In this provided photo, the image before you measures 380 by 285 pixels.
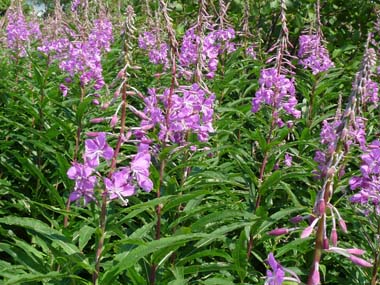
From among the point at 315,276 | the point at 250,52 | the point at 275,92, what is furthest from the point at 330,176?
the point at 250,52

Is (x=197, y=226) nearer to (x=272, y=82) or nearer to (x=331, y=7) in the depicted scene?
(x=272, y=82)

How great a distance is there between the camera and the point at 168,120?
3.08 m

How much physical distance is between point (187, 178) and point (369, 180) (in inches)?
47.5

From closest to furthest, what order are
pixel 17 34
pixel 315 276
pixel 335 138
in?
pixel 315 276 < pixel 335 138 < pixel 17 34

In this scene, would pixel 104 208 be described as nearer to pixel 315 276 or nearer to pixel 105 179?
pixel 105 179

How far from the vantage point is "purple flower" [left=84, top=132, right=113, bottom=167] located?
232 cm

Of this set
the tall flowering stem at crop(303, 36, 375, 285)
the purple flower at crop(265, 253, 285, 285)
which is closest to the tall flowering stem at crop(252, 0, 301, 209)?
the tall flowering stem at crop(303, 36, 375, 285)

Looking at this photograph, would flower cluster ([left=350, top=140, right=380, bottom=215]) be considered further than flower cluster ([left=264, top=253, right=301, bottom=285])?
Yes

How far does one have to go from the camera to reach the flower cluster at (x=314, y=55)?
209 inches

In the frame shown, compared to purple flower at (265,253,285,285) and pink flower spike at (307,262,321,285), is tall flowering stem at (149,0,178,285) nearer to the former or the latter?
purple flower at (265,253,285,285)

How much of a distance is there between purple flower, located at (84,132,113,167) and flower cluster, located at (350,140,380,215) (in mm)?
1404

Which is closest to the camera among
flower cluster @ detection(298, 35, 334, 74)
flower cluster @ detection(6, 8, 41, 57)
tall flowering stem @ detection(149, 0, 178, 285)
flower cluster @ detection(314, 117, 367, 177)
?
flower cluster @ detection(314, 117, 367, 177)

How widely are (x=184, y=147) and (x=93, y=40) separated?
3.05 meters

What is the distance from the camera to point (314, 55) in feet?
17.7
